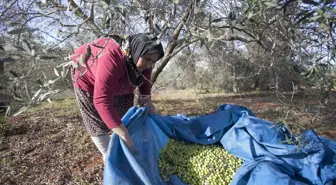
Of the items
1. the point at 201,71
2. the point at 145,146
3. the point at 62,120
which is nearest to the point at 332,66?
the point at 145,146

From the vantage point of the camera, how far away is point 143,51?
174 centimetres

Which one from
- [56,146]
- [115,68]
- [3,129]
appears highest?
[115,68]

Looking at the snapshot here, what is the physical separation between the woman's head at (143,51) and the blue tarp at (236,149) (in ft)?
1.79

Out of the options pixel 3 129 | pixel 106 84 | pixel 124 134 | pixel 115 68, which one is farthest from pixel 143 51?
pixel 3 129

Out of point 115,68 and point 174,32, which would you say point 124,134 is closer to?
point 115,68

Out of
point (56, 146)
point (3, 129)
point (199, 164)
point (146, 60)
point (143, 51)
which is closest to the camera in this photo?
point (143, 51)

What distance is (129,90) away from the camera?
2.32 m

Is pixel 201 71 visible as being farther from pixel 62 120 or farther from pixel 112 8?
pixel 112 8

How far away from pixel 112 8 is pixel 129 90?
4.51 feet

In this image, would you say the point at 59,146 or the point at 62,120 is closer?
the point at 59,146

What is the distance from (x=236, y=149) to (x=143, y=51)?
128 centimetres

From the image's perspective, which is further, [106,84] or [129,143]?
[129,143]

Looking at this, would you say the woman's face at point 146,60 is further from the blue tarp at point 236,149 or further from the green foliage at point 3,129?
the green foliage at point 3,129

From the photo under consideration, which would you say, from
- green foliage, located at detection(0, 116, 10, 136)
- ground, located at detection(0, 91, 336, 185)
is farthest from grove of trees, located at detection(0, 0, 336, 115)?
green foliage, located at detection(0, 116, 10, 136)
